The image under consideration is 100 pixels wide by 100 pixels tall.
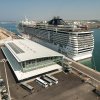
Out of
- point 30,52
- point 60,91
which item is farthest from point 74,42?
point 60,91

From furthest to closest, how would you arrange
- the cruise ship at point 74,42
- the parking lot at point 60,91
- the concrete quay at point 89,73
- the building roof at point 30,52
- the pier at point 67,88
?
1. the cruise ship at point 74,42
2. the building roof at point 30,52
3. the concrete quay at point 89,73
4. the pier at point 67,88
5. the parking lot at point 60,91

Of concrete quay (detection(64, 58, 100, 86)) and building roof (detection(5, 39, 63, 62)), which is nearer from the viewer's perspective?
concrete quay (detection(64, 58, 100, 86))

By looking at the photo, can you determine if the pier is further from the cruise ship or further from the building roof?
the cruise ship

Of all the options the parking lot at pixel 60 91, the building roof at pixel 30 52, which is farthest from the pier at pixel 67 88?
the building roof at pixel 30 52

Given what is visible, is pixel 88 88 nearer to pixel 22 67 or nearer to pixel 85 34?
pixel 22 67

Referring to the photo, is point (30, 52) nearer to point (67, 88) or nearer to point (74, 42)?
point (67, 88)

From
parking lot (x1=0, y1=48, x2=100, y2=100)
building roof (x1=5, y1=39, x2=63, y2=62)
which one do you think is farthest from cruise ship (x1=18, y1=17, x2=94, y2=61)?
parking lot (x1=0, y1=48, x2=100, y2=100)

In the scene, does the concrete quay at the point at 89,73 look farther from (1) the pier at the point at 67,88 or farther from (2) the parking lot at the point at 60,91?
(2) the parking lot at the point at 60,91

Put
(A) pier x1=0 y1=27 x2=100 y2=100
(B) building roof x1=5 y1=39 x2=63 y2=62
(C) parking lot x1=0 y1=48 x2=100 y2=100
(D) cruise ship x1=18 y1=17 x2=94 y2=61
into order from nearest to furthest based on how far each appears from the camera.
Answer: (C) parking lot x1=0 y1=48 x2=100 y2=100 < (A) pier x1=0 y1=27 x2=100 y2=100 < (B) building roof x1=5 y1=39 x2=63 y2=62 < (D) cruise ship x1=18 y1=17 x2=94 y2=61
